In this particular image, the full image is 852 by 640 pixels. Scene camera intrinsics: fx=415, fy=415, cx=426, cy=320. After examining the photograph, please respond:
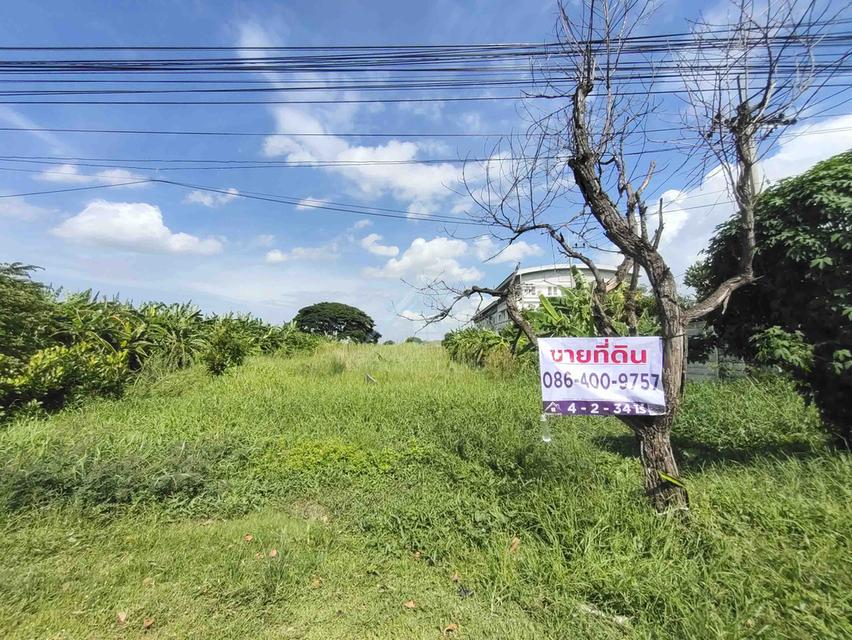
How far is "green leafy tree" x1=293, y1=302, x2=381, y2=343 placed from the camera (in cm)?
3800

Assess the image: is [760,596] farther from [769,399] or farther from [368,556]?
[769,399]

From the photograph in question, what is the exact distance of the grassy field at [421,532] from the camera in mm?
2271

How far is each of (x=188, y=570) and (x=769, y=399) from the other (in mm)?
6813

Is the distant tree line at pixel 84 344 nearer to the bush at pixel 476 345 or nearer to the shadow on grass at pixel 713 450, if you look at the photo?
the bush at pixel 476 345

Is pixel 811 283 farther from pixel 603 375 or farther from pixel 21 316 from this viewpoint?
pixel 21 316

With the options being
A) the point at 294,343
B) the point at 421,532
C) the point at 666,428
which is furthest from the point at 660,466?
the point at 294,343

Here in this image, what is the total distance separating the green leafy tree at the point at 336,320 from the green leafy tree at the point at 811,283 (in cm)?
3470

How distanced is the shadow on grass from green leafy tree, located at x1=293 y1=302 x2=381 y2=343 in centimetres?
3338

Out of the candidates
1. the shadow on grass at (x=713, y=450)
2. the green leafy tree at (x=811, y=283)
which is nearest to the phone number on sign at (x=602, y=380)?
the green leafy tree at (x=811, y=283)

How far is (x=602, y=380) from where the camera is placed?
3.11 metres

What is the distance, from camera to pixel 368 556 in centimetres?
299

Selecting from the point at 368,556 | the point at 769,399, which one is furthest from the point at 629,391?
the point at 769,399

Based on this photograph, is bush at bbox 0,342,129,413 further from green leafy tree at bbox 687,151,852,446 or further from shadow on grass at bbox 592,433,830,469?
green leafy tree at bbox 687,151,852,446

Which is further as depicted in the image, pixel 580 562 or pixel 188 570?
pixel 188 570
